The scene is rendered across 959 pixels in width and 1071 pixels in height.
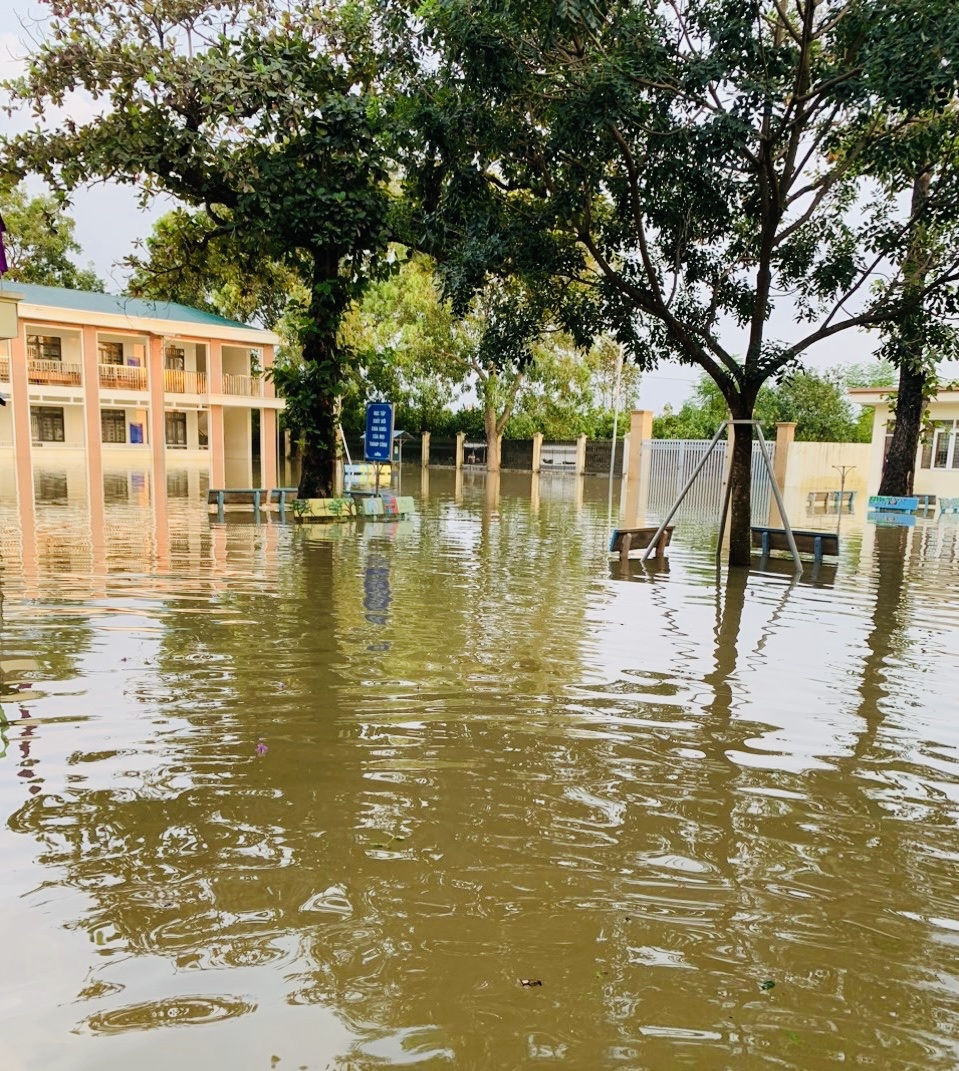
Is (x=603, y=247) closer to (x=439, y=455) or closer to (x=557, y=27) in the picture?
(x=557, y=27)

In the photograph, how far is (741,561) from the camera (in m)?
12.0

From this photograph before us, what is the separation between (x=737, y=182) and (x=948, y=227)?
9.11ft

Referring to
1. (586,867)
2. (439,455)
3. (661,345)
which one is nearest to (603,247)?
(661,345)

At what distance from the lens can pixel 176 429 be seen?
3709cm

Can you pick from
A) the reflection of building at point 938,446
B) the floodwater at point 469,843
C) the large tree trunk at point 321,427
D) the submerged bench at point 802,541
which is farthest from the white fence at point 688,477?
the floodwater at point 469,843

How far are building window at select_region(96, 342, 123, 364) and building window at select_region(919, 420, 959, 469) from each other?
3078cm

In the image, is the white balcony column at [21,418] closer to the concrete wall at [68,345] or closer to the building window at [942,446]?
the concrete wall at [68,345]

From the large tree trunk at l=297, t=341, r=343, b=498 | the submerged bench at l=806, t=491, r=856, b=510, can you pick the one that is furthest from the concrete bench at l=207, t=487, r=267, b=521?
the submerged bench at l=806, t=491, r=856, b=510

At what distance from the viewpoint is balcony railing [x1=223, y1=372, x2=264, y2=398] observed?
3177 centimetres

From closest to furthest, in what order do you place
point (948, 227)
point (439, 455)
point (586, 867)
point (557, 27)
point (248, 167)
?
point (586, 867)
point (557, 27)
point (948, 227)
point (248, 167)
point (439, 455)

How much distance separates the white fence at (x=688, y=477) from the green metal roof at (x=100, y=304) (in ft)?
49.2

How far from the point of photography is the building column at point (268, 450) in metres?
24.8

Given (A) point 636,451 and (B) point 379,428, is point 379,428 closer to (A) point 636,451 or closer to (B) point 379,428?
(B) point 379,428

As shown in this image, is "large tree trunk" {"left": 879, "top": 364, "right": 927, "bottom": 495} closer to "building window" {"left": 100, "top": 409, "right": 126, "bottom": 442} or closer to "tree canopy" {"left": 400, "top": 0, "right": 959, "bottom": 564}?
"tree canopy" {"left": 400, "top": 0, "right": 959, "bottom": 564}
